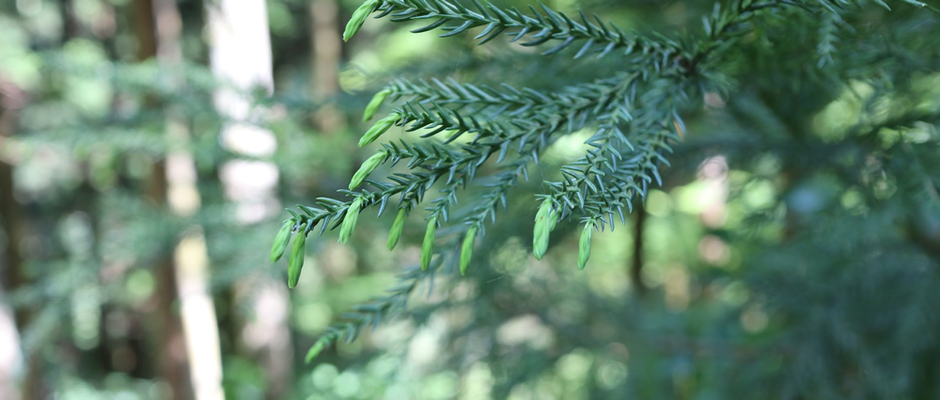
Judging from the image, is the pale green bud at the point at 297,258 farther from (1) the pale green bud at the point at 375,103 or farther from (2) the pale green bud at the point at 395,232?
(1) the pale green bud at the point at 375,103

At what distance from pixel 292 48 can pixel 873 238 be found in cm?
1263

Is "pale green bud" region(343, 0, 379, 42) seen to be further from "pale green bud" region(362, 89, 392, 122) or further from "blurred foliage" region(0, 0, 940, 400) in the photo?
"blurred foliage" region(0, 0, 940, 400)

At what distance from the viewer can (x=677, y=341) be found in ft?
9.65

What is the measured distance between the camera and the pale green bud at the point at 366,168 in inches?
25.8

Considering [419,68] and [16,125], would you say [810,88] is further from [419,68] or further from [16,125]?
[16,125]

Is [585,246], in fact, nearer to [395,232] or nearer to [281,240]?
[395,232]

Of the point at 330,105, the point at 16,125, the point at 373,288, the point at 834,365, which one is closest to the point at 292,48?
the point at 16,125

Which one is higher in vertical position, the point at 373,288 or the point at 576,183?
the point at 576,183

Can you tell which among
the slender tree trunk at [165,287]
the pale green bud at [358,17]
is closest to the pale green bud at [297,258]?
the pale green bud at [358,17]

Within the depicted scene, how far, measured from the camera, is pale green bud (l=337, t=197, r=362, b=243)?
0.65m

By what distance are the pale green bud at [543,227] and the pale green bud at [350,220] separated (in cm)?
21

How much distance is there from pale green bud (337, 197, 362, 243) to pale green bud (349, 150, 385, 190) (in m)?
0.02

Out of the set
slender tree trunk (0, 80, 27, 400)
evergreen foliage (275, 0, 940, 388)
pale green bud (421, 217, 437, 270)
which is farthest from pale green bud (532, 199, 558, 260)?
slender tree trunk (0, 80, 27, 400)

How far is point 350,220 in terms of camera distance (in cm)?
65
